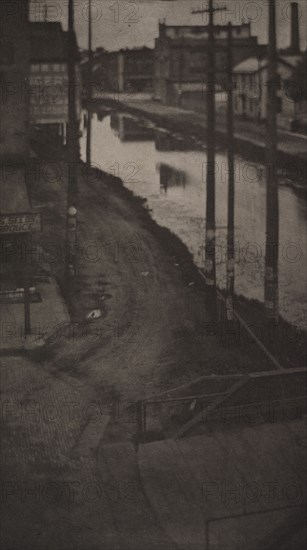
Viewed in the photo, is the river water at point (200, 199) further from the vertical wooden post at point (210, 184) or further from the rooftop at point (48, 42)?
the rooftop at point (48, 42)

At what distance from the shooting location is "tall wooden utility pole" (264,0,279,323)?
40.7ft

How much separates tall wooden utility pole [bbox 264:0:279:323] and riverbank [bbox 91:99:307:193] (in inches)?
773

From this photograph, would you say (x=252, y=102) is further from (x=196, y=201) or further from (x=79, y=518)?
(x=79, y=518)

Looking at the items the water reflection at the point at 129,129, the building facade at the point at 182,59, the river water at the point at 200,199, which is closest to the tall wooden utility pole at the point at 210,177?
the river water at the point at 200,199

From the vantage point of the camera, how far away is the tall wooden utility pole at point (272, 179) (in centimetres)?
1241

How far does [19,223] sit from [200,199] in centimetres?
1696

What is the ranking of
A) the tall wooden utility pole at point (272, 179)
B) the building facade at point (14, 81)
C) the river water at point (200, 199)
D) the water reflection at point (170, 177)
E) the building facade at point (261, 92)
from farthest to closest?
the building facade at point (261, 92)
the water reflection at point (170, 177)
the river water at point (200, 199)
the building facade at point (14, 81)
the tall wooden utility pole at point (272, 179)

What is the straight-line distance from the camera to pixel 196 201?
31.0 meters

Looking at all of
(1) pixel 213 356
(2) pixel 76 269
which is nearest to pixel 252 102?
(2) pixel 76 269

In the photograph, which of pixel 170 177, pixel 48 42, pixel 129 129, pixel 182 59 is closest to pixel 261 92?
pixel 129 129

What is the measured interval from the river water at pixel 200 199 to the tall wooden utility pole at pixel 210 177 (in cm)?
270

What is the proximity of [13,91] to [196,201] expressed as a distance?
15.7m

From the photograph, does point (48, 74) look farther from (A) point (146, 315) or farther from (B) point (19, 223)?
(A) point (146, 315)

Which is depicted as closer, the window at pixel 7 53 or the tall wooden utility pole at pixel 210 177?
the tall wooden utility pole at pixel 210 177
